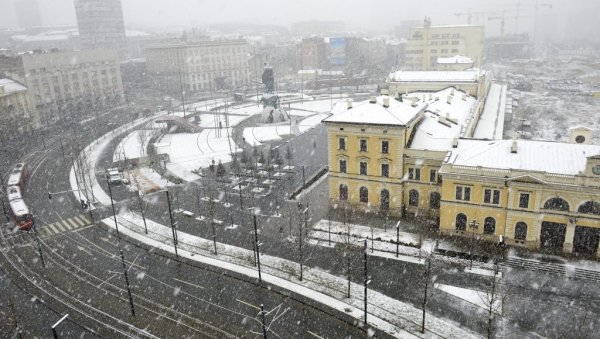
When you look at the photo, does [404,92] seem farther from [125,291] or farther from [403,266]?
[125,291]

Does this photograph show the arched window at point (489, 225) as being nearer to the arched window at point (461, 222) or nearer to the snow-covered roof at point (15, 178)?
the arched window at point (461, 222)

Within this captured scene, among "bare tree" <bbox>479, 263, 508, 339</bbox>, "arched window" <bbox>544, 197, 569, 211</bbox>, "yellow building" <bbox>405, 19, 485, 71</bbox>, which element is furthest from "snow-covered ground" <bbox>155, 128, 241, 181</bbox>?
"yellow building" <bbox>405, 19, 485, 71</bbox>

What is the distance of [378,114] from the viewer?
5894cm

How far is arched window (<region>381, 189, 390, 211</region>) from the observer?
5969 cm

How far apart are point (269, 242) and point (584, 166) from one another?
3526 centimetres

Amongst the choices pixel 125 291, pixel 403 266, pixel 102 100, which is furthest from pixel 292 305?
pixel 102 100

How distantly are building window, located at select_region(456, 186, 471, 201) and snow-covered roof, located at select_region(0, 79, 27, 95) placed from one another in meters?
115

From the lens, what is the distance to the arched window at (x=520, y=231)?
4947 centimetres

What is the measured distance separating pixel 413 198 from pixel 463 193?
8658 millimetres

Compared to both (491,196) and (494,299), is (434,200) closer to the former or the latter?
(491,196)

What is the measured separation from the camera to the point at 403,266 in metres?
47.9

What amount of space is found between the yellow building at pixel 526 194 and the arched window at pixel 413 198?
6.11 metres

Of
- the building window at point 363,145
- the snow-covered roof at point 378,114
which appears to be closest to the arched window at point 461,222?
the snow-covered roof at point 378,114

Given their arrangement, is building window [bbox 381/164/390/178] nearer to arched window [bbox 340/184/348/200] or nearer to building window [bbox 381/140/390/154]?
building window [bbox 381/140/390/154]
